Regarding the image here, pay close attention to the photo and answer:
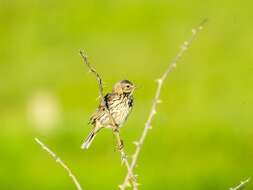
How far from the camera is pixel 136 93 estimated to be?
20844 millimetres

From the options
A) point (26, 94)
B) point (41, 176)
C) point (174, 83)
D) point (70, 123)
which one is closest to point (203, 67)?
point (174, 83)

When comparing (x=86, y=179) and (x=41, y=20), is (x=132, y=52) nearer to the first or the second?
(x=41, y=20)

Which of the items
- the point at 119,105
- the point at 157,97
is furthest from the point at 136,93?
the point at 157,97

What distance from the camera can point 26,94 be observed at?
2230 centimetres

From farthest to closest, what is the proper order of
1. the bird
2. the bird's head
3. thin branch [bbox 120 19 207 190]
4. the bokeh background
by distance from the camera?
the bokeh background → the bird's head → the bird → thin branch [bbox 120 19 207 190]

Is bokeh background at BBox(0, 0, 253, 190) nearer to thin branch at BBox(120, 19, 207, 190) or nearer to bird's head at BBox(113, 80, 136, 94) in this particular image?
bird's head at BBox(113, 80, 136, 94)

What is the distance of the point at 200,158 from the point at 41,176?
194cm

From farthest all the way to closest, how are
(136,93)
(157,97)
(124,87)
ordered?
(136,93), (124,87), (157,97)

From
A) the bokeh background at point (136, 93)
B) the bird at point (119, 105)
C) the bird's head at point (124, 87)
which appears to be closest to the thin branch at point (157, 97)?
the bird at point (119, 105)

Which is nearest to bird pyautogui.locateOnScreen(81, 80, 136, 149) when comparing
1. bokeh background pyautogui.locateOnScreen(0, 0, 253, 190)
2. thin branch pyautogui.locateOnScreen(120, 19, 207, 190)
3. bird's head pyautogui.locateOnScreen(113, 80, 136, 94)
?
bird's head pyautogui.locateOnScreen(113, 80, 136, 94)

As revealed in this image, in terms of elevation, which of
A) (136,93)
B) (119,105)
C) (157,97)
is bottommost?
(157,97)

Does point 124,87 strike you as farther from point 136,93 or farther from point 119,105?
point 136,93

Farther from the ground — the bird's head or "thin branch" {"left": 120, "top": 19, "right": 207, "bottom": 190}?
the bird's head

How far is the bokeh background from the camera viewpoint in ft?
56.2
